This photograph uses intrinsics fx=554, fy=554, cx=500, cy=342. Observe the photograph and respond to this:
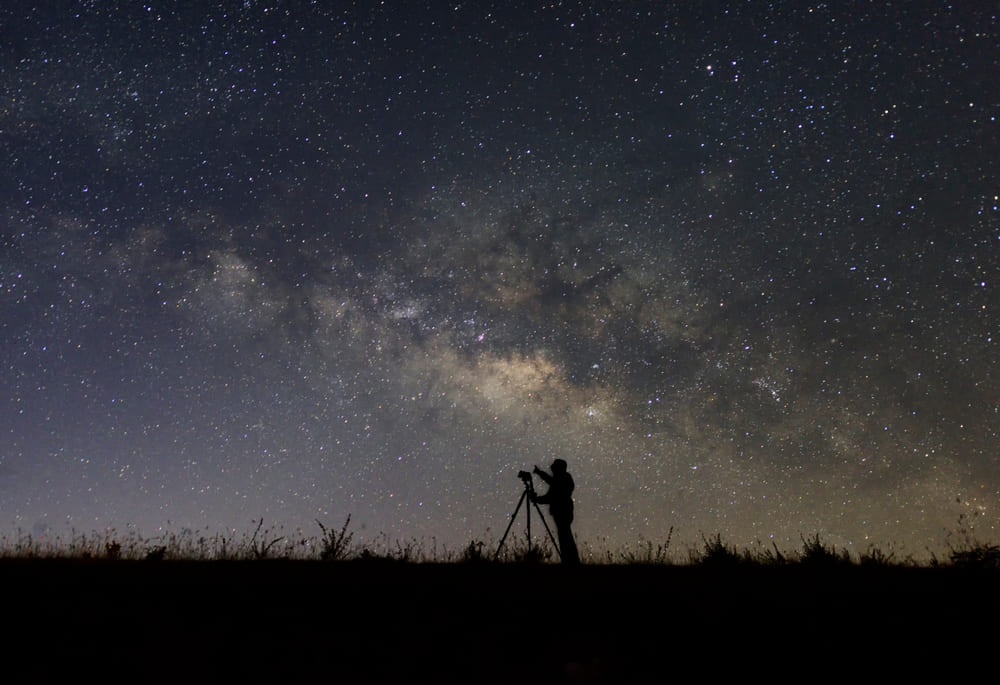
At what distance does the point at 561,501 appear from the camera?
991 cm

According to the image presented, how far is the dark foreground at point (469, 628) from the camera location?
3.61m

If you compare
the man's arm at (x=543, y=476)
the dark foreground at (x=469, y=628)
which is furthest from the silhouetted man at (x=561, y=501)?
the dark foreground at (x=469, y=628)

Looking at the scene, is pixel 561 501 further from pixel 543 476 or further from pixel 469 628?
pixel 469 628

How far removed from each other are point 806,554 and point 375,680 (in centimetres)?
846

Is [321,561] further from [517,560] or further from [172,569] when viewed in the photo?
[517,560]

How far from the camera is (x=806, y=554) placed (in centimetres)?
930

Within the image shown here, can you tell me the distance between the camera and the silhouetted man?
941 cm

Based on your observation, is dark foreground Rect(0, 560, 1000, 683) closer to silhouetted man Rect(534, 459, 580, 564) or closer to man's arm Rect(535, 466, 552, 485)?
silhouetted man Rect(534, 459, 580, 564)

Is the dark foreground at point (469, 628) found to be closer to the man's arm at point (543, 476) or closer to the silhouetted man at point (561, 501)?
the silhouetted man at point (561, 501)

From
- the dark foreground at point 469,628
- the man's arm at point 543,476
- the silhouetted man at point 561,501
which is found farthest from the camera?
the man's arm at point 543,476

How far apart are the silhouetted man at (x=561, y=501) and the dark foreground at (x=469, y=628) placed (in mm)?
3271

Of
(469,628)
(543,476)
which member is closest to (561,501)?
(543,476)

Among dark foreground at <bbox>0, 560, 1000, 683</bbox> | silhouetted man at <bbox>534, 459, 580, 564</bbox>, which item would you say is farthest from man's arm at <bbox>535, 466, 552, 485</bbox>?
dark foreground at <bbox>0, 560, 1000, 683</bbox>

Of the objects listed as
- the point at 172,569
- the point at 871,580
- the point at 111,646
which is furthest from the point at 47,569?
the point at 871,580
